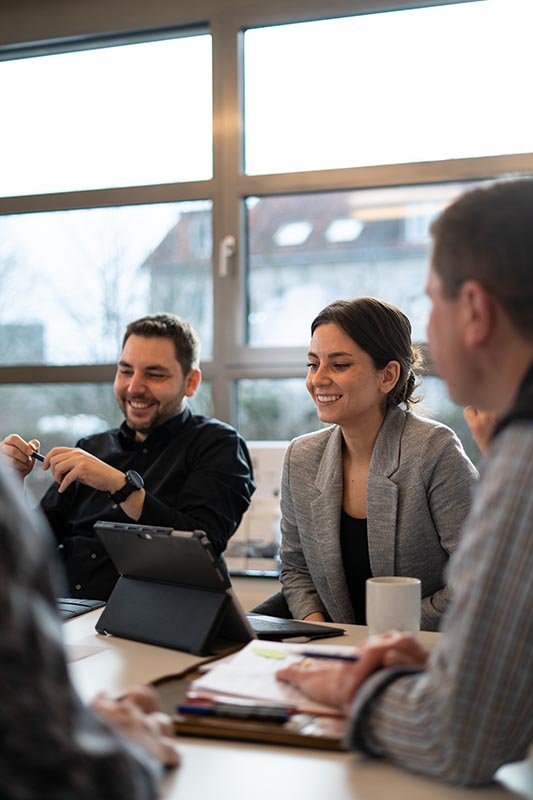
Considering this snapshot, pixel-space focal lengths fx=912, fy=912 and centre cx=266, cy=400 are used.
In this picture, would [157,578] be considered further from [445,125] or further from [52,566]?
[445,125]

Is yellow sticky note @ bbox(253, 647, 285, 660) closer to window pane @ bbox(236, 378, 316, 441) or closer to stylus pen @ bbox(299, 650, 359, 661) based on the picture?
stylus pen @ bbox(299, 650, 359, 661)

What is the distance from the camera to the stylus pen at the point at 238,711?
45.7 inches

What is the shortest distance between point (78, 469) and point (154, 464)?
1.58 feet

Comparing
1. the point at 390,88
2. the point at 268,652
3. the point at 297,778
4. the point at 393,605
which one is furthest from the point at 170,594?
the point at 390,88

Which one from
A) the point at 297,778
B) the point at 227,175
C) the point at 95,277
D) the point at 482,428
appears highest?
the point at 227,175

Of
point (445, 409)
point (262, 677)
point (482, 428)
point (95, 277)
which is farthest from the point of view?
point (95, 277)

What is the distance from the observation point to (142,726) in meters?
1.04

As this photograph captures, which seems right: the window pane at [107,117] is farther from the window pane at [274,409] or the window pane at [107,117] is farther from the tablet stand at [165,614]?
the tablet stand at [165,614]

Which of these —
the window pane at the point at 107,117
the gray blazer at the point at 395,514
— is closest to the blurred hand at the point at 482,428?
the gray blazer at the point at 395,514

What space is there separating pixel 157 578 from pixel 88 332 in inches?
88.6

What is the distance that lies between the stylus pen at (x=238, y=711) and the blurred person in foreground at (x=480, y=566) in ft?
0.27

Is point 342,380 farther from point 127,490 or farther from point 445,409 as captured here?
point 445,409

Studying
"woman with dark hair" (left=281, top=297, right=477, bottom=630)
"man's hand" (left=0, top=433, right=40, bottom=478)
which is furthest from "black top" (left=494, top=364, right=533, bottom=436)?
"man's hand" (left=0, top=433, right=40, bottom=478)

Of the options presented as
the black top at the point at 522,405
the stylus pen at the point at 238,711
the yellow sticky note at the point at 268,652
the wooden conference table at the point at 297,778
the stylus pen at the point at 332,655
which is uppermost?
the black top at the point at 522,405
